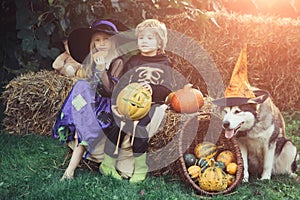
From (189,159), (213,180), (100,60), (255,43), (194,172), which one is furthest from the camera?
(255,43)

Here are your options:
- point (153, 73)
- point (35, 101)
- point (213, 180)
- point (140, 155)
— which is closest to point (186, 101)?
point (153, 73)

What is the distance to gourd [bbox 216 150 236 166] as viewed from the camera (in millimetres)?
3740

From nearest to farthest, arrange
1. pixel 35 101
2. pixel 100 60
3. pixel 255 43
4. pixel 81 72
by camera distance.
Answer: pixel 100 60 → pixel 81 72 → pixel 35 101 → pixel 255 43

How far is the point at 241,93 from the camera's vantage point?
145 inches

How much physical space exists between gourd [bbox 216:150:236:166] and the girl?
32.3 inches

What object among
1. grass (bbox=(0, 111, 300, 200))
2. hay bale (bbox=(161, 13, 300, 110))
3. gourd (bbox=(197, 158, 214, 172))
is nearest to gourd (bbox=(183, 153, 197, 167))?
gourd (bbox=(197, 158, 214, 172))

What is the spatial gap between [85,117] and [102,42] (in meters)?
0.60

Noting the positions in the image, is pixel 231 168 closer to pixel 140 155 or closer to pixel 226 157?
pixel 226 157

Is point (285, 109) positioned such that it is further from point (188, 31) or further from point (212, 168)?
point (212, 168)

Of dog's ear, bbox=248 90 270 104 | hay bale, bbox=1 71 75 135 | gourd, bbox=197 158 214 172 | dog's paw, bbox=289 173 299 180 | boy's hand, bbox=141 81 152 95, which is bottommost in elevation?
hay bale, bbox=1 71 75 135

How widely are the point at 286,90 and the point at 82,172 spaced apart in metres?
3.53

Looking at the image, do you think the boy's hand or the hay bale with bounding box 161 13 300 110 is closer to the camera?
the boy's hand

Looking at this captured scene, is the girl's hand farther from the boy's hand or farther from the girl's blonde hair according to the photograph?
the boy's hand

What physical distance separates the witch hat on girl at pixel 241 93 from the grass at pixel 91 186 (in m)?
0.65
